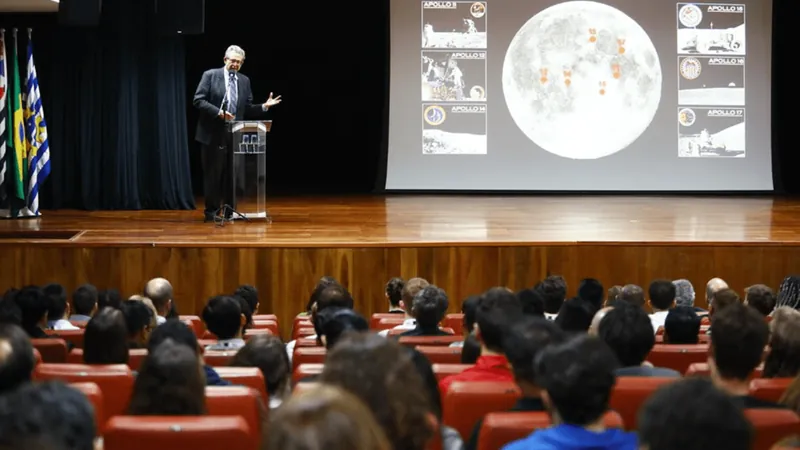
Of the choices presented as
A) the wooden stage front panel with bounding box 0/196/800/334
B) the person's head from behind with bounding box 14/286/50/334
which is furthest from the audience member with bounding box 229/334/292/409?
the wooden stage front panel with bounding box 0/196/800/334

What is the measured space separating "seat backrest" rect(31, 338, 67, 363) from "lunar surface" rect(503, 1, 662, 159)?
877 centimetres

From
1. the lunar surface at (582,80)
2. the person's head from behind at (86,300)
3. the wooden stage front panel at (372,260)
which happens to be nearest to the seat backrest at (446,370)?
the person's head from behind at (86,300)

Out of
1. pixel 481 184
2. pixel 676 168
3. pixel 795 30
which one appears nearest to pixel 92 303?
pixel 481 184

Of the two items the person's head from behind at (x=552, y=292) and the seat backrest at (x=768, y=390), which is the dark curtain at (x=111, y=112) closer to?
the person's head from behind at (x=552, y=292)

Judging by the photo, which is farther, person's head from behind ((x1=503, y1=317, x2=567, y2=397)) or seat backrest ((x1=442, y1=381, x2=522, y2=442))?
seat backrest ((x1=442, y1=381, x2=522, y2=442))

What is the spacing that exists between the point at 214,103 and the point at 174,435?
632cm

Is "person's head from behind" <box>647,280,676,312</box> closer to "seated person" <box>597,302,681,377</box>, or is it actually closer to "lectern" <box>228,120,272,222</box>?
"seated person" <box>597,302,681,377</box>

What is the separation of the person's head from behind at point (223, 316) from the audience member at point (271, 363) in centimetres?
71

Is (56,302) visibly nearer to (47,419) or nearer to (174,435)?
(174,435)

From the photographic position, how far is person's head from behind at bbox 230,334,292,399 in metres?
3.26

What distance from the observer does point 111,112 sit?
10758 mm

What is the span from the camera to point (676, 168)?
12.3 m

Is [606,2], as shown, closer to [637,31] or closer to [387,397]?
[637,31]

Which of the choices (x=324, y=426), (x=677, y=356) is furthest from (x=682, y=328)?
(x=324, y=426)
